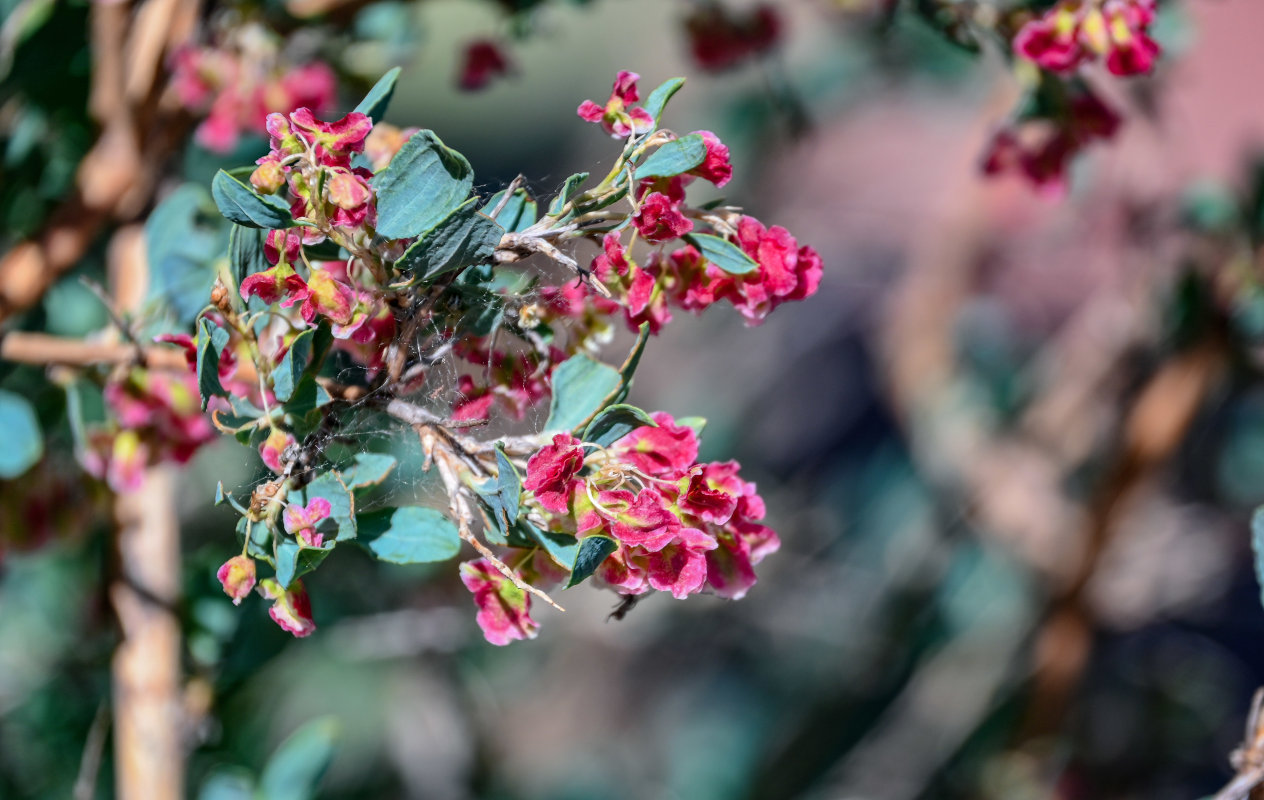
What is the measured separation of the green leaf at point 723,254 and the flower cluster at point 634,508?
0.29 ft

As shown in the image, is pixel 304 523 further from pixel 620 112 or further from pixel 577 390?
pixel 620 112

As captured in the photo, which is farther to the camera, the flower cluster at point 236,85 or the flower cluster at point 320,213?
the flower cluster at point 236,85

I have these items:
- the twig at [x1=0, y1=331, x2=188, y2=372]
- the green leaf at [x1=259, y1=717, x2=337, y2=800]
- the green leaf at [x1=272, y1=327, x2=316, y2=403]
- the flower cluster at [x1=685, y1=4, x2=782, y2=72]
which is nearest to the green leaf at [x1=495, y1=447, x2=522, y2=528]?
the green leaf at [x1=272, y1=327, x2=316, y2=403]

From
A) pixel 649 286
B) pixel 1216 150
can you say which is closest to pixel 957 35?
pixel 649 286

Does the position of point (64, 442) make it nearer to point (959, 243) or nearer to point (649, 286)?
point (649, 286)

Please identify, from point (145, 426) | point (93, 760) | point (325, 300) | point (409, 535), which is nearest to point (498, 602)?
point (409, 535)

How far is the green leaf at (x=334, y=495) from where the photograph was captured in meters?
0.52

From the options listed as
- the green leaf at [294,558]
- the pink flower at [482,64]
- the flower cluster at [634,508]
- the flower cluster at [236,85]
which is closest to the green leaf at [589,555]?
the flower cluster at [634,508]

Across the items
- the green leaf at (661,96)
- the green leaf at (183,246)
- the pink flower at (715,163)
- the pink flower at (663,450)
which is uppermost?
the green leaf at (661,96)

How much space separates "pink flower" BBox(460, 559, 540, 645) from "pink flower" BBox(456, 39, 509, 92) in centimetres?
67

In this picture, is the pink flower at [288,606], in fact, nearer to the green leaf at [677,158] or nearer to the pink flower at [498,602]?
the pink flower at [498,602]

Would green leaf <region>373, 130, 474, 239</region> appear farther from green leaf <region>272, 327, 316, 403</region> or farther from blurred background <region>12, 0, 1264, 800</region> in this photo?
blurred background <region>12, 0, 1264, 800</region>

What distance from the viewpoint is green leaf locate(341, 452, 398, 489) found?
559 millimetres

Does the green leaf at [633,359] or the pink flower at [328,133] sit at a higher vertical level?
the pink flower at [328,133]
